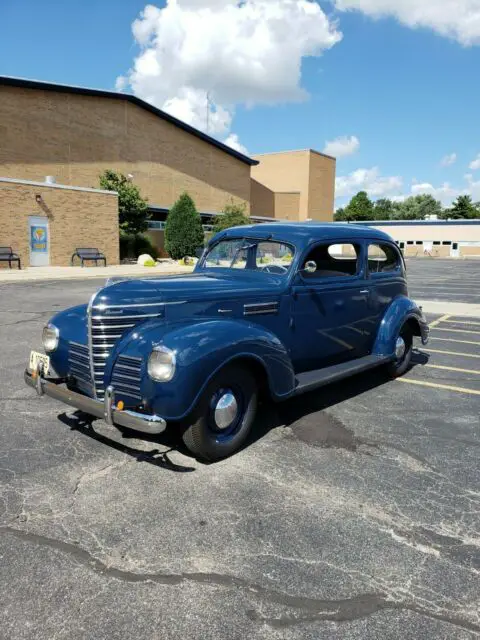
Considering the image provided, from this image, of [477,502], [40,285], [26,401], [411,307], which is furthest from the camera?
[40,285]

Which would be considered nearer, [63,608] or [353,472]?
[63,608]

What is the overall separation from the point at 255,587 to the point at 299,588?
8.6 inches

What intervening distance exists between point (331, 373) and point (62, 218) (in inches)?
856

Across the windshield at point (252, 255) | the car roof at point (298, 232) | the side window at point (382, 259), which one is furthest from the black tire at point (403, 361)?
the windshield at point (252, 255)

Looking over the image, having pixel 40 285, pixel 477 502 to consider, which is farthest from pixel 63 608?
pixel 40 285

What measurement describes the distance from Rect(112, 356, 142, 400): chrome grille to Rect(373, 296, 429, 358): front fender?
3.16 m

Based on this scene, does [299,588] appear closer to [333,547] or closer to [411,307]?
[333,547]

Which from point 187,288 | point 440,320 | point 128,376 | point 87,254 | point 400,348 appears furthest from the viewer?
point 87,254

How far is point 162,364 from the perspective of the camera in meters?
3.25

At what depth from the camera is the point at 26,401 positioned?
4.90 meters

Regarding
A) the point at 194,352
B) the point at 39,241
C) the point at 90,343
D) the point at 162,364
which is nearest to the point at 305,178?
the point at 39,241

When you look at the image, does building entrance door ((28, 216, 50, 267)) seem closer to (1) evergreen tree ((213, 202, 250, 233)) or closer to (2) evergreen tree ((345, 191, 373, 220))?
(1) evergreen tree ((213, 202, 250, 233))

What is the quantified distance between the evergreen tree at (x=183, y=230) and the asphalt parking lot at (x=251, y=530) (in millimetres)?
26451

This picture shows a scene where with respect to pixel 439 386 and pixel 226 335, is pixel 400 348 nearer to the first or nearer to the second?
pixel 439 386
